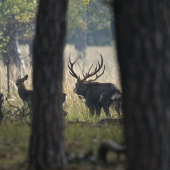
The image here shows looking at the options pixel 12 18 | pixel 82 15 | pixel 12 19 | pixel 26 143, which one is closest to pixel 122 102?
pixel 26 143

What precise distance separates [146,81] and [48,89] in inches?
45.1

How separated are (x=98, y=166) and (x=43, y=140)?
0.65 metres

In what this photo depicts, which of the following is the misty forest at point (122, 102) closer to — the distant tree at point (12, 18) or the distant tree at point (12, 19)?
the distant tree at point (12, 19)

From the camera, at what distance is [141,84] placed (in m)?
3.01

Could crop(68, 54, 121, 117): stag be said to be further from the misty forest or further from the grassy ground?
the misty forest

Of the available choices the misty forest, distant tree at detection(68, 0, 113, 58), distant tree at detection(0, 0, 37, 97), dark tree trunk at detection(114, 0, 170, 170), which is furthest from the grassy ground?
distant tree at detection(68, 0, 113, 58)

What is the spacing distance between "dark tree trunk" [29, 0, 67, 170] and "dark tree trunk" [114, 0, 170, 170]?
2.80 ft

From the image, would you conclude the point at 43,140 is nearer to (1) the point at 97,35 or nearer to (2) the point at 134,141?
(2) the point at 134,141

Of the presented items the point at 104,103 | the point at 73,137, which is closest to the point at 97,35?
the point at 104,103

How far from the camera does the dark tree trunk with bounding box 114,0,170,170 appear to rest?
2.97 meters

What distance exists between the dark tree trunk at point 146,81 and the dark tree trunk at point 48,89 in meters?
0.85

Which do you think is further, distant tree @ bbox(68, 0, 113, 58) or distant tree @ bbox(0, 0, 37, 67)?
distant tree @ bbox(68, 0, 113, 58)

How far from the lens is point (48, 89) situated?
12.2 ft

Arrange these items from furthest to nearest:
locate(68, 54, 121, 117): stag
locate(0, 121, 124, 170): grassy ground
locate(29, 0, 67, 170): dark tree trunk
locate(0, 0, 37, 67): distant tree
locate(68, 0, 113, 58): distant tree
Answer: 1. locate(68, 0, 113, 58): distant tree
2. locate(0, 0, 37, 67): distant tree
3. locate(68, 54, 121, 117): stag
4. locate(0, 121, 124, 170): grassy ground
5. locate(29, 0, 67, 170): dark tree trunk
